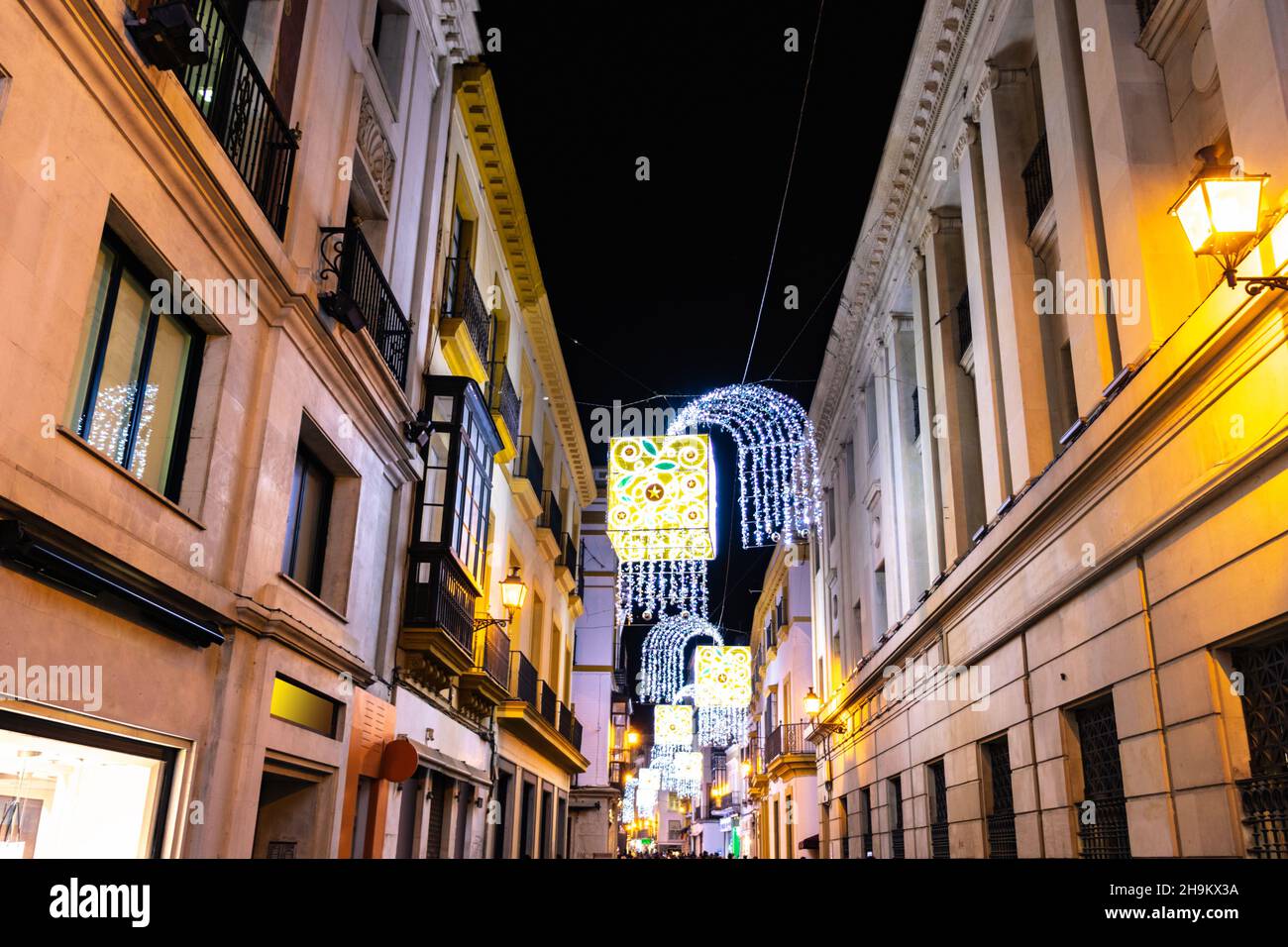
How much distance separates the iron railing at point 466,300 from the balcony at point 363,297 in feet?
8.43

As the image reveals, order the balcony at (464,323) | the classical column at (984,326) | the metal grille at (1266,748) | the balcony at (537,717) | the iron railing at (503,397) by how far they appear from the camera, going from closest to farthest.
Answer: the metal grille at (1266,748) < the classical column at (984,326) < the balcony at (464,323) < the iron railing at (503,397) < the balcony at (537,717)

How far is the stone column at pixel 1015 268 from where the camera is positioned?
13102 mm

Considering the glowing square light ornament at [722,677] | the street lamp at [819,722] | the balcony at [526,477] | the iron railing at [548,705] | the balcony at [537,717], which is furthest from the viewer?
the glowing square light ornament at [722,677]

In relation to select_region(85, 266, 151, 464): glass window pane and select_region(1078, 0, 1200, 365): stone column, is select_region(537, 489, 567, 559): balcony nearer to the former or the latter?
select_region(1078, 0, 1200, 365): stone column

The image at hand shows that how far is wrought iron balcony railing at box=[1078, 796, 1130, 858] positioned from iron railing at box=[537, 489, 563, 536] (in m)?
16.3

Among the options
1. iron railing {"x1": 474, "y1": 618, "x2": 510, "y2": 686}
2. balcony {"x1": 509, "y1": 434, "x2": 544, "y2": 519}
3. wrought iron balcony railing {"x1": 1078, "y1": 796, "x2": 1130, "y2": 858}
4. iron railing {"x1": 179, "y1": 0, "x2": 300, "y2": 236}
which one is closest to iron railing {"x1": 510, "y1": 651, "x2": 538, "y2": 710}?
iron railing {"x1": 474, "y1": 618, "x2": 510, "y2": 686}

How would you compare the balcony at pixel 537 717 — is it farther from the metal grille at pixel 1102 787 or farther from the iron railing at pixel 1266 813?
the iron railing at pixel 1266 813

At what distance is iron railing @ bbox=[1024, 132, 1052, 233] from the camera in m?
13.5

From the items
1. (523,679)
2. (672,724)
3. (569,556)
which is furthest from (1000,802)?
(672,724)

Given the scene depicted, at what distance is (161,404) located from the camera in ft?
26.9

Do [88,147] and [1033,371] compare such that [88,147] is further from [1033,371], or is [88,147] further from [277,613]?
[1033,371]

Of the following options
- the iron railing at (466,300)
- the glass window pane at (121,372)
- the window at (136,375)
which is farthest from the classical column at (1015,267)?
the glass window pane at (121,372)

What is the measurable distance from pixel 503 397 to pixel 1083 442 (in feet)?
41.8
